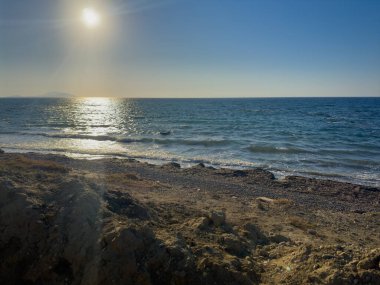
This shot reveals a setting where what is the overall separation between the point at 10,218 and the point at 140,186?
821 cm

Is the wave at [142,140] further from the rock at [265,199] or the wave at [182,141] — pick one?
the rock at [265,199]

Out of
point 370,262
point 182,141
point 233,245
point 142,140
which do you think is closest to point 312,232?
point 233,245

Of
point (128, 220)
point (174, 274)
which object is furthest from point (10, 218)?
point (174, 274)

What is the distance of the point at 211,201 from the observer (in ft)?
40.0

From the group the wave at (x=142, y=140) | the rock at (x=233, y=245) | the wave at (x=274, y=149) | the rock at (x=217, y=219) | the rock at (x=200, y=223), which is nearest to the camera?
the rock at (x=233, y=245)

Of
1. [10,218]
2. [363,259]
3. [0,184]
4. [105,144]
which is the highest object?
[0,184]

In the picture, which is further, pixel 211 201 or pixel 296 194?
pixel 296 194

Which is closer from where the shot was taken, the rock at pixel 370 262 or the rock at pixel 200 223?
the rock at pixel 370 262

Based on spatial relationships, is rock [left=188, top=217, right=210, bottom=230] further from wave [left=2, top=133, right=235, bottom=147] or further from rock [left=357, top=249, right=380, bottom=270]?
wave [left=2, top=133, right=235, bottom=147]

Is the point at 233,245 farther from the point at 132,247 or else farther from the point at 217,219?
the point at 132,247

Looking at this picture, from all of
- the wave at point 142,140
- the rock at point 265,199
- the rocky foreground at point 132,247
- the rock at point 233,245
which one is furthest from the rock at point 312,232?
the wave at point 142,140

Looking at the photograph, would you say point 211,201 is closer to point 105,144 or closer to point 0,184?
point 0,184

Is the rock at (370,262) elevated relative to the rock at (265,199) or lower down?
elevated

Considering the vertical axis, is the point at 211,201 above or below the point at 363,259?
below
